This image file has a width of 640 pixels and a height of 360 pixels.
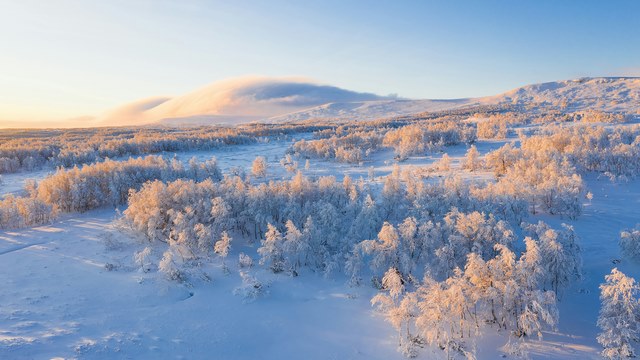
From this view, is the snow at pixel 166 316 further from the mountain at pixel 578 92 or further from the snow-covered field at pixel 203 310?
the mountain at pixel 578 92

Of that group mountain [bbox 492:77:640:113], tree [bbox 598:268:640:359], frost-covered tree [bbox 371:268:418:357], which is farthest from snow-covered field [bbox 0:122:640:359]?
mountain [bbox 492:77:640:113]

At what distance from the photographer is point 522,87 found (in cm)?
9250

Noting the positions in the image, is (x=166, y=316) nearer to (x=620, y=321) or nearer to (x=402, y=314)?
(x=402, y=314)

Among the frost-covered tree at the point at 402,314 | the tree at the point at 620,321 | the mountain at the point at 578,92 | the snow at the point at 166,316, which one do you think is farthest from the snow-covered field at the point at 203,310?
the mountain at the point at 578,92

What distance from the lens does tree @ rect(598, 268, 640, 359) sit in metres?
5.05

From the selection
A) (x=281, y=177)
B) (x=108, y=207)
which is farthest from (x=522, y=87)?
(x=108, y=207)

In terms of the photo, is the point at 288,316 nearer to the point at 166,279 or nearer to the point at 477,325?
the point at 166,279

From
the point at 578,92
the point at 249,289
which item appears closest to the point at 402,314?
the point at 249,289

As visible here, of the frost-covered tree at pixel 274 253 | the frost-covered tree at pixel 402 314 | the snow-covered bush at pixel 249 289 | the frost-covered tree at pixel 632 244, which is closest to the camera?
the frost-covered tree at pixel 402 314

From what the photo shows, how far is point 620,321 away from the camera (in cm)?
518

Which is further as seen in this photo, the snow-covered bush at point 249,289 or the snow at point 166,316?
the snow-covered bush at point 249,289

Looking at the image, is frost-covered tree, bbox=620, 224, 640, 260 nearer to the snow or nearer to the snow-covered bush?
the snow

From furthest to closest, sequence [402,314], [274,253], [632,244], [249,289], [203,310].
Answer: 1. [274,253]
2. [632,244]
3. [249,289]
4. [203,310]
5. [402,314]

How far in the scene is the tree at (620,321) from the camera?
5.05 m
